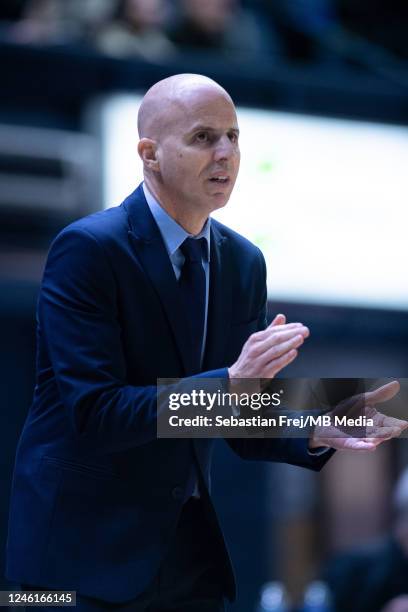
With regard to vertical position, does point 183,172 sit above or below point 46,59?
below

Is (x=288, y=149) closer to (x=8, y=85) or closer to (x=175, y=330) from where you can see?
(x=8, y=85)

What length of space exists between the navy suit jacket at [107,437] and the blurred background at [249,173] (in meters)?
3.27

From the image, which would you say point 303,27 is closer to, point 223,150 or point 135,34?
point 135,34

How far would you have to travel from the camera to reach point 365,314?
607 cm

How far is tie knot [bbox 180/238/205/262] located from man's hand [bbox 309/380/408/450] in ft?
1.00

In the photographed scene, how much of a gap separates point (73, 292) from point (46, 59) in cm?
429

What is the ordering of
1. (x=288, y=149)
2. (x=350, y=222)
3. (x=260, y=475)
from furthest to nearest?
1. (x=260, y=475)
2. (x=350, y=222)
3. (x=288, y=149)

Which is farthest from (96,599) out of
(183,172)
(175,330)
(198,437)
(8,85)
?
(8,85)

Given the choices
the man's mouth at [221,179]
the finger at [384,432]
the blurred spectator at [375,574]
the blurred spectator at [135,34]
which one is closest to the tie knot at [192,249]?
the man's mouth at [221,179]

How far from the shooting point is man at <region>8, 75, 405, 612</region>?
1.74 m

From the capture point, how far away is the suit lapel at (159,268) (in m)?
1.79

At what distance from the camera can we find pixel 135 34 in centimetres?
593

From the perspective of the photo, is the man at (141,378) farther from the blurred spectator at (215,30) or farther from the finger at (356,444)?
the blurred spectator at (215,30)

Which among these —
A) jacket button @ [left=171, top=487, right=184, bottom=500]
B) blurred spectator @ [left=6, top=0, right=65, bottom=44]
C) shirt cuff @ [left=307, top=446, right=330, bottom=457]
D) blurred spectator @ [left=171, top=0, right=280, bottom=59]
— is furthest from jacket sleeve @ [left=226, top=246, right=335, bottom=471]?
blurred spectator @ [left=171, top=0, right=280, bottom=59]
